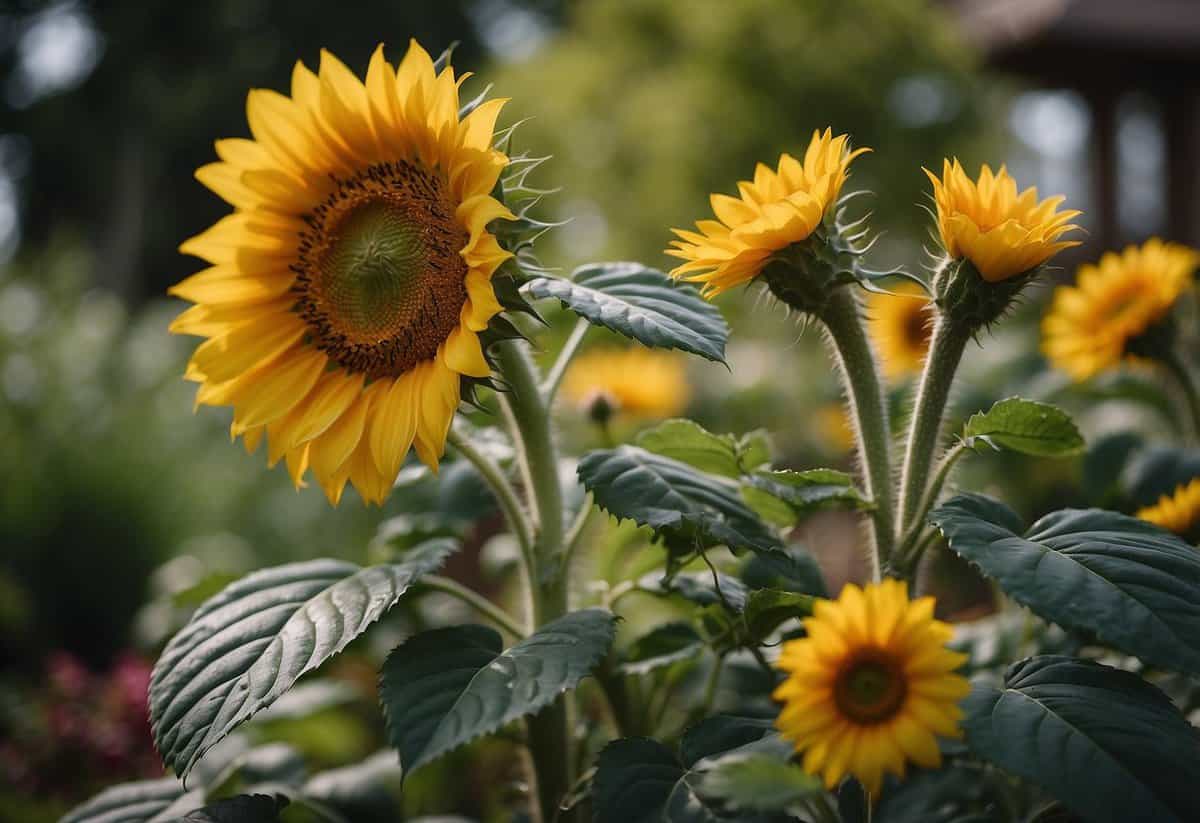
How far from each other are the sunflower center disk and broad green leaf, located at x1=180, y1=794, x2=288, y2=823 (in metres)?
0.51

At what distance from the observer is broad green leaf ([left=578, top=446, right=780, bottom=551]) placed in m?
0.84

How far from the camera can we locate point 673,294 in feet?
3.10

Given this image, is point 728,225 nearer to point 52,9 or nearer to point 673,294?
point 673,294

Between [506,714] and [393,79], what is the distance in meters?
0.55

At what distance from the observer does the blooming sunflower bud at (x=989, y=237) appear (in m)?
0.87

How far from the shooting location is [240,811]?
36.6 inches

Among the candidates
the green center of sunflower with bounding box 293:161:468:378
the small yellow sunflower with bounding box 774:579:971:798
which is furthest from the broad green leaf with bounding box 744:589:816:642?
the green center of sunflower with bounding box 293:161:468:378

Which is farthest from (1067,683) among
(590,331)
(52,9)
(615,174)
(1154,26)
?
(52,9)

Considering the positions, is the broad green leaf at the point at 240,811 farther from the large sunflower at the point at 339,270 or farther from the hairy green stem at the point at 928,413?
the hairy green stem at the point at 928,413

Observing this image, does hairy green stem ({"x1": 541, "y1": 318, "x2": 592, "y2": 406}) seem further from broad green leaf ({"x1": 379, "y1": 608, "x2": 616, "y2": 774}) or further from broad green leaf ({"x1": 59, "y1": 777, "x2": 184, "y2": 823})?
broad green leaf ({"x1": 59, "y1": 777, "x2": 184, "y2": 823})

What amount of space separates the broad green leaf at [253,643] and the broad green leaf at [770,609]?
28 centimetres

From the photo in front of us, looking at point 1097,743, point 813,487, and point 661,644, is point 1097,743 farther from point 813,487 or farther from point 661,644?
point 661,644

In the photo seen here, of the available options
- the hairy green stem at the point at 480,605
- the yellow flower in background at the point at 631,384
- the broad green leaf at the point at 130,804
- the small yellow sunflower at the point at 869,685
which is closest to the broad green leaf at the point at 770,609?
the small yellow sunflower at the point at 869,685

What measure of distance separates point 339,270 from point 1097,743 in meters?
0.76
